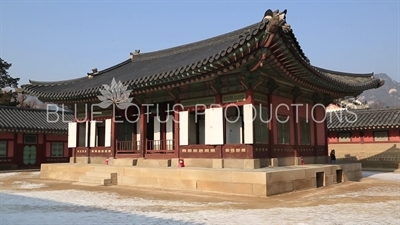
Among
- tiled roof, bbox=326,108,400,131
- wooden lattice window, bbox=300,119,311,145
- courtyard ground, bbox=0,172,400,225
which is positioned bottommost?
courtyard ground, bbox=0,172,400,225

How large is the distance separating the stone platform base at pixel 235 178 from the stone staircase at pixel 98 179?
20cm

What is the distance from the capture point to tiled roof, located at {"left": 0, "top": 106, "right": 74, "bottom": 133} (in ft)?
90.4

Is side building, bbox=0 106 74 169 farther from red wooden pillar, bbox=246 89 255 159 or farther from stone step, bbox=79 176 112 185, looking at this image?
red wooden pillar, bbox=246 89 255 159

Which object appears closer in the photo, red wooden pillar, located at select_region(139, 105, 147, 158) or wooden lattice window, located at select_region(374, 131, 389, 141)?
red wooden pillar, located at select_region(139, 105, 147, 158)

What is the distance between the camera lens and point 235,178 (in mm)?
11531

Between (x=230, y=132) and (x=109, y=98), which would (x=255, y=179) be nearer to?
(x=230, y=132)

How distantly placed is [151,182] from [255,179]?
4.65 meters

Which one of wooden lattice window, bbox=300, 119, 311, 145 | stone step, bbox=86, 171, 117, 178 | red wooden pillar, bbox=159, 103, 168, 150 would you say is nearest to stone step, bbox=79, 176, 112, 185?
stone step, bbox=86, 171, 117, 178

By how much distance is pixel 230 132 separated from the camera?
14633mm

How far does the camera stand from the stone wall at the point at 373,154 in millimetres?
27103

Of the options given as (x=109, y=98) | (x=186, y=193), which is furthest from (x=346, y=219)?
(x=109, y=98)

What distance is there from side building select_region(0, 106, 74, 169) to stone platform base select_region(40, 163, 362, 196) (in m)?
13.6

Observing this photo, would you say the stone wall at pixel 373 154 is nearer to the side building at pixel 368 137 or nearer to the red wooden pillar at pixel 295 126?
the side building at pixel 368 137

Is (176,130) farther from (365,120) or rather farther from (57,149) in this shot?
(365,120)
